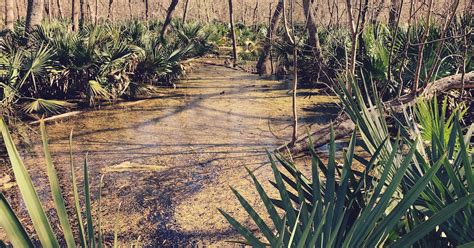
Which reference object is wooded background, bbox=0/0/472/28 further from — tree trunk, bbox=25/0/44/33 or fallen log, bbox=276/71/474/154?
tree trunk, bbox=25/0/44/33

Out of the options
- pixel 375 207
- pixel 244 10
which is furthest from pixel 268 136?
pixel 244 10

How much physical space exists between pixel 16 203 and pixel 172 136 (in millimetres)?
2708

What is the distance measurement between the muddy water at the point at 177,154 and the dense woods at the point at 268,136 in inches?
1.2

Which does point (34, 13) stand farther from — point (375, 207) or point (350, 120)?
point (375, 207)

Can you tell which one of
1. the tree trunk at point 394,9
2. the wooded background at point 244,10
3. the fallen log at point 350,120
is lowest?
the fallen log at point 350,120

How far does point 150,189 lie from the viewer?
435 centimetres

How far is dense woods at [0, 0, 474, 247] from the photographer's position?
1.35 metres

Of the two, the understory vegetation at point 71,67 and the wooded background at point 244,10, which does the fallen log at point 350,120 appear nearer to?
the wooded background at point 244,10

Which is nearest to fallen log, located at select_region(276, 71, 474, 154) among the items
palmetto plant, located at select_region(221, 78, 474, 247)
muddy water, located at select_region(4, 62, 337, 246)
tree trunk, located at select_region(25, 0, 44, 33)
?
muddy water, located at select_region(4, 62, 337, 246)

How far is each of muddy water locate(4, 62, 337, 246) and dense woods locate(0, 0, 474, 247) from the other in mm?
30

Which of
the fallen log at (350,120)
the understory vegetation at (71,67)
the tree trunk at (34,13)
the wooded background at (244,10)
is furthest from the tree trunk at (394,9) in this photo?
the tree trunk at (34,13)

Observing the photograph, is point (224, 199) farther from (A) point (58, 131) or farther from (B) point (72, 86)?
(B) point (72, 86)

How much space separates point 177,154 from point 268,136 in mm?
1543

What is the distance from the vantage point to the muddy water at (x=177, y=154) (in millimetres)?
3660
